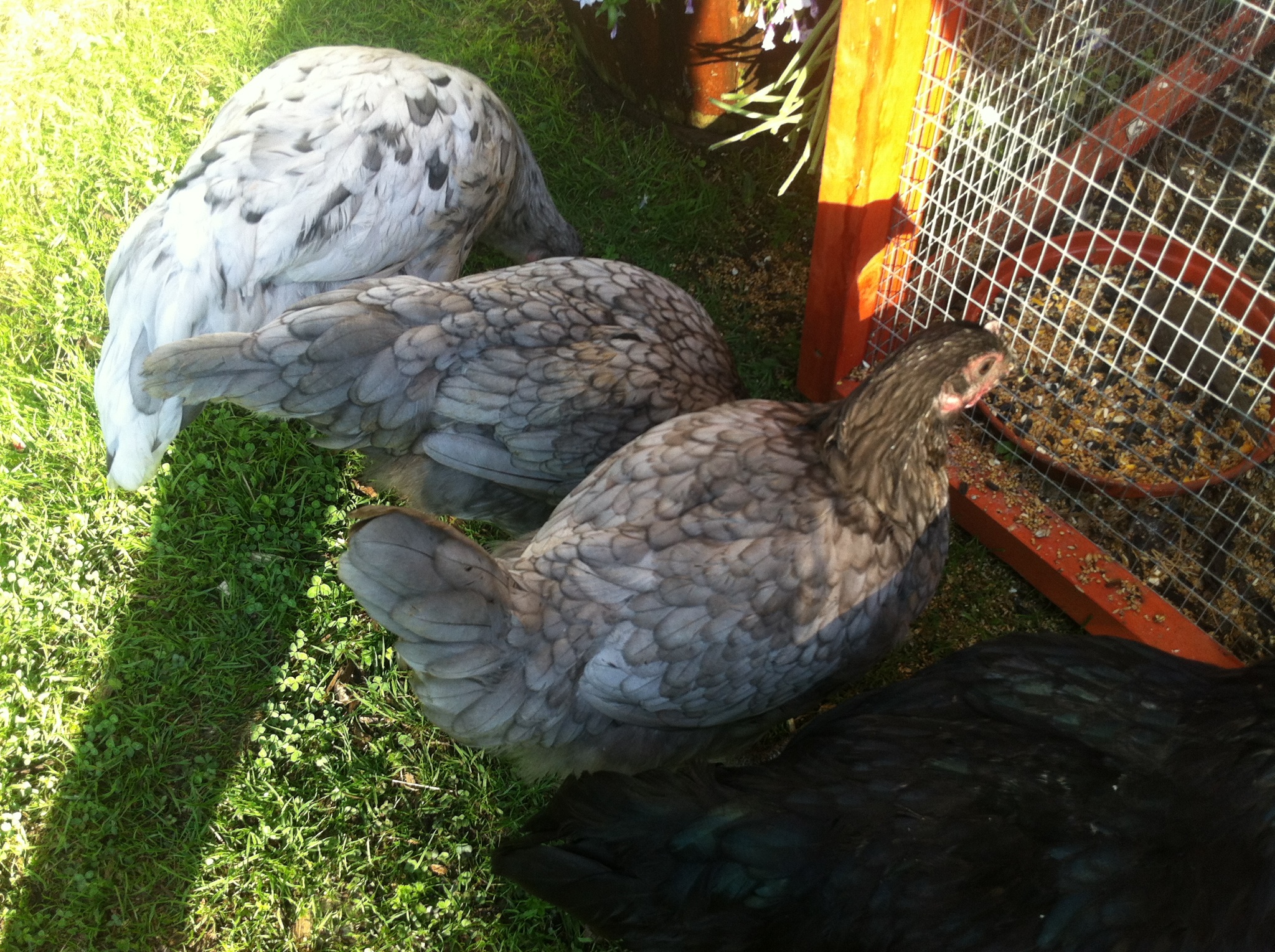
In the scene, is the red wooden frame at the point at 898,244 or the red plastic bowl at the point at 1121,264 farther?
the red plastic bowl at the point at 1121,264

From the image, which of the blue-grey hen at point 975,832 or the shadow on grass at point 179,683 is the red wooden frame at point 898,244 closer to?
the blue-grey hen at point 975,832

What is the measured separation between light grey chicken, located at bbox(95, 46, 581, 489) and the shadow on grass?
1.24 ft

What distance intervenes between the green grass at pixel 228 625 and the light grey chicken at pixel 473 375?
2.22ft

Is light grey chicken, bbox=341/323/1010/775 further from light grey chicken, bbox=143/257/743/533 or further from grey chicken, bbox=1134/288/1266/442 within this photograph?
grey chicken, bbox=1134/288/1266/442

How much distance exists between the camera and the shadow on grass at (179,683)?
Result: 2.44 meters

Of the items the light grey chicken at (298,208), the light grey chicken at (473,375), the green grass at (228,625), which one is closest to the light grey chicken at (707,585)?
the light grey chicken at (473,375)

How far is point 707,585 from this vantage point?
2008mm

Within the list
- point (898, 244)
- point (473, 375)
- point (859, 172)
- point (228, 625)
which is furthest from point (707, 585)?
point (228, 625)

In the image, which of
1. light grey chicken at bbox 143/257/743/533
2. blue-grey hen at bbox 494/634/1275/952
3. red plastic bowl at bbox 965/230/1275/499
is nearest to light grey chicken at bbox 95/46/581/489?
light grey chicken at bbox 143/257/743/533

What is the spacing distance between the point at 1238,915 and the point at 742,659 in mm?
938

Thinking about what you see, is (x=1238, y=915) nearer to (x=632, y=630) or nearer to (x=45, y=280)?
(x=632, y=630)

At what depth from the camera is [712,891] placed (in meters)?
1.70

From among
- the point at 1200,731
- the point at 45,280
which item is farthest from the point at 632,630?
the point at 45,280

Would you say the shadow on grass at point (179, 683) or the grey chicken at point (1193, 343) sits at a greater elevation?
the grey chicken at point (1193, 343)
